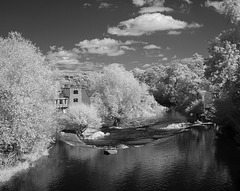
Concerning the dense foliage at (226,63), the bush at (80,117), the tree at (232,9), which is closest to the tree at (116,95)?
the bush at (80,117)

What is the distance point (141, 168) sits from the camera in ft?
141

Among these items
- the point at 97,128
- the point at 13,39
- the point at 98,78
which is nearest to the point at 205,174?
the point at 13,39

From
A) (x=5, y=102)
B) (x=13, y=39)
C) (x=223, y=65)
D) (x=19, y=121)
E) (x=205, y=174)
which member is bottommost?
(x=205, y=174)

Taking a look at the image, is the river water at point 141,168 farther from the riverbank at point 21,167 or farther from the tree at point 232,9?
the tree at point 232,9

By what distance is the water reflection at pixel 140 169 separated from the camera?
3644cm

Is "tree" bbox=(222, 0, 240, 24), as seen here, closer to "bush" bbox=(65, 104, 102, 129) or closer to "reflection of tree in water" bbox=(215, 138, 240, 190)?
"reflection of tree in water" bbox=(215, 138, 240, 190)

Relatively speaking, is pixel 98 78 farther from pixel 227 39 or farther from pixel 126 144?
pixel 227 39

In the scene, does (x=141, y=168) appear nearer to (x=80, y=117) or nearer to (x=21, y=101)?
(x=21, y=101)

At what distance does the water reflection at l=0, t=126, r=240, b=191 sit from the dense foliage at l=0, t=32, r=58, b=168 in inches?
163

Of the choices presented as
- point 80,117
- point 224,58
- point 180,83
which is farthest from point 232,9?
point 180,83

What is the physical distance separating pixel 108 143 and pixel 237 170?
27687 mm

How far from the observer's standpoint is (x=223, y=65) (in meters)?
44.8

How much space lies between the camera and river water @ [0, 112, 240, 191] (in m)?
36.4

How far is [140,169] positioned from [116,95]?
1898 inches
